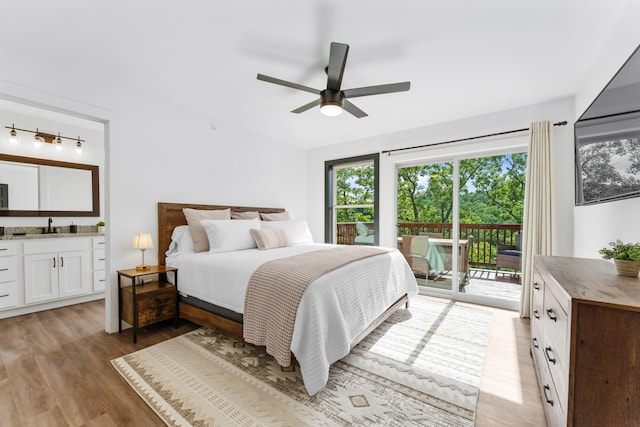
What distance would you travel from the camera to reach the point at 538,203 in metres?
2.97

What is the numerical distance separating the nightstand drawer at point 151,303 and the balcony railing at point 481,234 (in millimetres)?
3218

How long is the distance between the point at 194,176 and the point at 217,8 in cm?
209

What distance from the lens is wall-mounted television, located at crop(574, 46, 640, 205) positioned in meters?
1.31

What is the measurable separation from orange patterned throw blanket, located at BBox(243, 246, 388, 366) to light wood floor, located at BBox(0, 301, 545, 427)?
71 cm

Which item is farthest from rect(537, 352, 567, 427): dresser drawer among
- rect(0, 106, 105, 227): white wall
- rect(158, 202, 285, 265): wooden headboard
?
rect(0, 106, 105, 227): white wall

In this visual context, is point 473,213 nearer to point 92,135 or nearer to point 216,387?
point 216,387

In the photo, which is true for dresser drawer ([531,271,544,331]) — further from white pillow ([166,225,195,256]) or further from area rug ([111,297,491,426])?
white pillow ([166,225,195,256])

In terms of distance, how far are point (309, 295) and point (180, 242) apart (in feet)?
6.51

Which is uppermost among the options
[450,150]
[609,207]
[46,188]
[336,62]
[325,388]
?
[336,62]

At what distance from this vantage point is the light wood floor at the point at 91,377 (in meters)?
1.54

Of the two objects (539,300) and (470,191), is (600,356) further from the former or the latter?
(470,191)

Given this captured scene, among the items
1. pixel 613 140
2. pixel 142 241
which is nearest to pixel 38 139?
pixel 142 241

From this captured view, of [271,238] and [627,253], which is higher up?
[627,253]

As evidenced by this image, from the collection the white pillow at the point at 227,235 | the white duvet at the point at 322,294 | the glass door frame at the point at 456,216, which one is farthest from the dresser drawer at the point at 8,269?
the glass door frame at the point at 456,216
